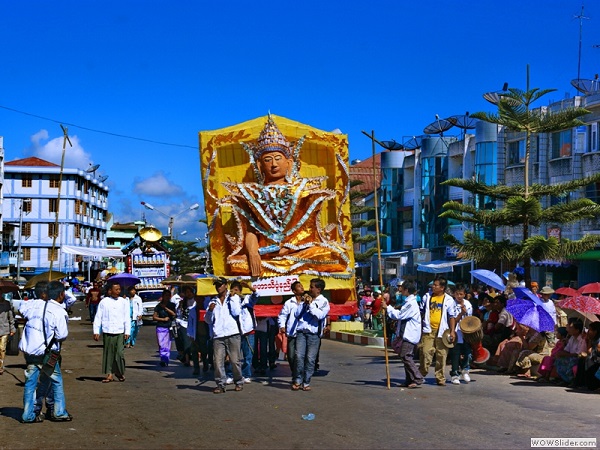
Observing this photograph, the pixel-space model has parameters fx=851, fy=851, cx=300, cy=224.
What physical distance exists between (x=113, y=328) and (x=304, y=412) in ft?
15.3

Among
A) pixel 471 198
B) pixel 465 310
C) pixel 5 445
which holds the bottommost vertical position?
pixel 5 445

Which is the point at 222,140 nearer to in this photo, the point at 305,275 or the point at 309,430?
the point at 305,275

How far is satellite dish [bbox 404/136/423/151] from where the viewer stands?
51.9 meters

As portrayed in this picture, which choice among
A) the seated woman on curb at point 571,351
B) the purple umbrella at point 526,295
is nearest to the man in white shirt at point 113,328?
the purple umbrella at point 526,295

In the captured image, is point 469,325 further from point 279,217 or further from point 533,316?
point 279,217

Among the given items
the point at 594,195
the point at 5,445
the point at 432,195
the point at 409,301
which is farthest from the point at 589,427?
the point at 432,195

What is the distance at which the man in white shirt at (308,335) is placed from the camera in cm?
1288

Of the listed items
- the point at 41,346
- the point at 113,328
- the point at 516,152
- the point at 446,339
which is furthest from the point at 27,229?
the point at 41,346

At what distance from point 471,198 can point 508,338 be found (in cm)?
2743

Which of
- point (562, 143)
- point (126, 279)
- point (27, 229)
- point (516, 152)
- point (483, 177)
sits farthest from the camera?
point (27, 229)

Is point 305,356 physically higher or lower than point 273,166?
lower

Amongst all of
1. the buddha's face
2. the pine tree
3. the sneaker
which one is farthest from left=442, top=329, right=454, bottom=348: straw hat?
the pine tree

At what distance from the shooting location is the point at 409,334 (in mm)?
13062

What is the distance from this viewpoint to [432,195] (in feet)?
159
